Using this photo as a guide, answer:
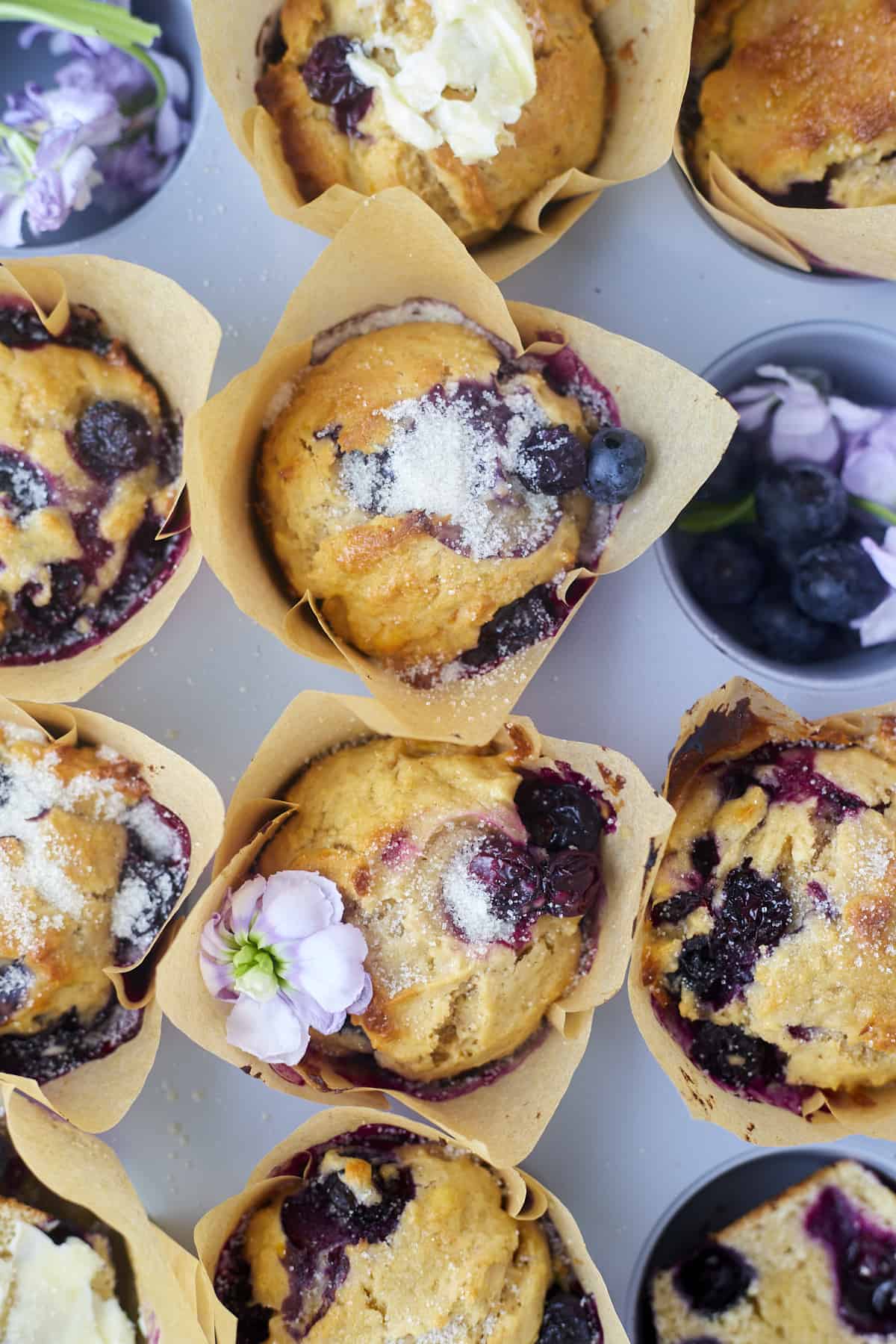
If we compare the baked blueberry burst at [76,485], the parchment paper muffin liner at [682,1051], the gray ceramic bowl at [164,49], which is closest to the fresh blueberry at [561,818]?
the parchment paper muffin liner at [682,1051]

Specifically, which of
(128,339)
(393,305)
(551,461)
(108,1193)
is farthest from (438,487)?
(108,1193)

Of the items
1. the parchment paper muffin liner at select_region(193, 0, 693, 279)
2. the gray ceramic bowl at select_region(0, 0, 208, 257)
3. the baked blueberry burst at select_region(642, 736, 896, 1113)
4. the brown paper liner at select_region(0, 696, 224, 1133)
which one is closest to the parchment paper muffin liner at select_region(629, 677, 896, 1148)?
the baked blueberry burst at select_region(642, 736, 896, 1113)

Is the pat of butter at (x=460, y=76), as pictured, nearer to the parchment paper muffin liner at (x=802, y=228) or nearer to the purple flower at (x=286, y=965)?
the parchment paper muffin liner at (x=802, y=228)

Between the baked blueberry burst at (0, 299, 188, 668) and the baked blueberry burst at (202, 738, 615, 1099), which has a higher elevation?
the baked blueberry burst at (0, 299, 188, 668)

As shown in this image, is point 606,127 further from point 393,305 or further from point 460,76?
point 393,305

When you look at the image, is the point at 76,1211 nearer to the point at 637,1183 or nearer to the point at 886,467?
the point at 637,1183

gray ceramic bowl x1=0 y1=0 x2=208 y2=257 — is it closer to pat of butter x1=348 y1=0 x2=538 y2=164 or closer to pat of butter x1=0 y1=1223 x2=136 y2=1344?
pat of butter x1=348 y1=0 x2=538 y2=164
